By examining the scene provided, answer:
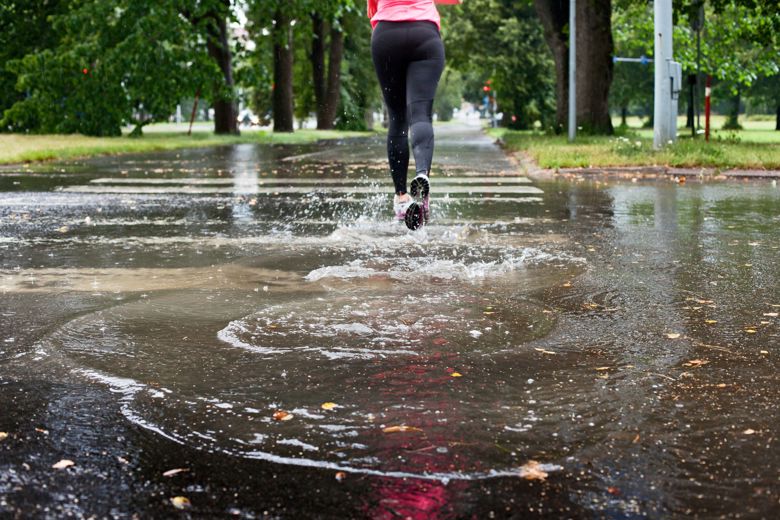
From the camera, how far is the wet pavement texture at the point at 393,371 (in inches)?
108

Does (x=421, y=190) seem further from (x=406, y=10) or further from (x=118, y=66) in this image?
(x=118, y=66)

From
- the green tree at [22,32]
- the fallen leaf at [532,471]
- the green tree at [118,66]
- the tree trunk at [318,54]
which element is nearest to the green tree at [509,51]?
the tree trunk at [318,54]

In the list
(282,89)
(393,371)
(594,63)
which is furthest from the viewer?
(282,89)

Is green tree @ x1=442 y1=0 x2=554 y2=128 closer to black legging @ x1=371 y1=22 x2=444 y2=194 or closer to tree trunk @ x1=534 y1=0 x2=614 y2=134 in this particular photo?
tree trunk @ x1=534 y1=0 x2=614 y2=134

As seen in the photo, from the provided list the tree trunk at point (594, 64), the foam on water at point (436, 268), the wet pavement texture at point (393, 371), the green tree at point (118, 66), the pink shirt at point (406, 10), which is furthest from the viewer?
the green tree at point (118, 66)

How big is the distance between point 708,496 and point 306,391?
1.46 meters

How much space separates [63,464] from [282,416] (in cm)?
70

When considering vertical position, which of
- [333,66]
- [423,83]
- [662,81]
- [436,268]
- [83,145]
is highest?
[333,66]

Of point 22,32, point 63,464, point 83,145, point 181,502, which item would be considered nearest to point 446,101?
point 22,32

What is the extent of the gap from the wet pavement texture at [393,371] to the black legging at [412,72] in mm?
747

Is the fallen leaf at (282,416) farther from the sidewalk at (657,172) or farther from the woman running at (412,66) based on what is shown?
the sidewalk at (657,172)

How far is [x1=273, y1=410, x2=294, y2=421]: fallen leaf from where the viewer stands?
3.34m

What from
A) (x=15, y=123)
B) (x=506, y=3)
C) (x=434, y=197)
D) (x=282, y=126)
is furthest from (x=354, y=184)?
(x=506, y=3)

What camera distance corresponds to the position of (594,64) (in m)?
25.1
